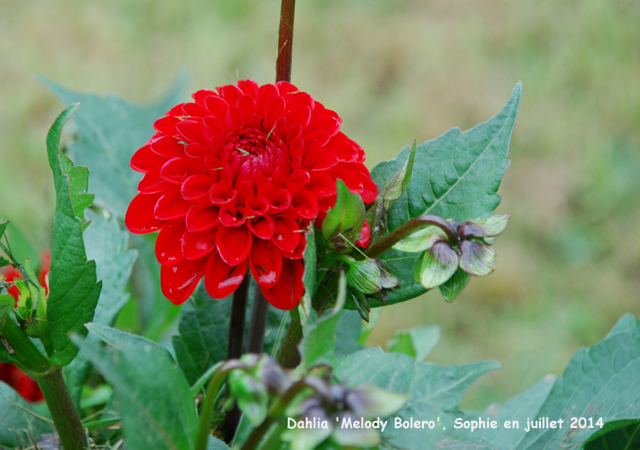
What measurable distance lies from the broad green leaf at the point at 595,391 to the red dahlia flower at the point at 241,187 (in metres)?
0.18

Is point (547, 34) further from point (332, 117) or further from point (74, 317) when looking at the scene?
point (74, 317)

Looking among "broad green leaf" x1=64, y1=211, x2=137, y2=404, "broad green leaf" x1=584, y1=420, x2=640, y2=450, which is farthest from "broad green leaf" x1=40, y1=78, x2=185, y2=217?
"broad green leaf" x1=584, y1=420, x2=640, y2=450

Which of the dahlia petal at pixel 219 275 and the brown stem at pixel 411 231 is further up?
the brown stem at pixel 411 231

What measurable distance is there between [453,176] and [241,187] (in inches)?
5.5

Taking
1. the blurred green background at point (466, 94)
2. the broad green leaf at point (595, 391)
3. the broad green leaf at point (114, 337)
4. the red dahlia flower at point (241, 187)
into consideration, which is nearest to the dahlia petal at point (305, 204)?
the red dahlia flower at point (241, 187)

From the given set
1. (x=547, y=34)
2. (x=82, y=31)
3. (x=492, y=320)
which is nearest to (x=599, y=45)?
(x=547, y=34)

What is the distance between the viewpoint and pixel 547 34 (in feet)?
5.52

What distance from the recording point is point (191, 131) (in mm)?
342

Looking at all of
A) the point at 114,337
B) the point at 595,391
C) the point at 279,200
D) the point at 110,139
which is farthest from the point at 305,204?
the point at 110,139

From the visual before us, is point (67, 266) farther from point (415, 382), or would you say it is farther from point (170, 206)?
point (415, 382)

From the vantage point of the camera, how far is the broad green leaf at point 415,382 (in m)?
0.29

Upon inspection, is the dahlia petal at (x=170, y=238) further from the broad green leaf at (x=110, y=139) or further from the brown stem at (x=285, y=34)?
the broad green leaf at (x=110, y=139)

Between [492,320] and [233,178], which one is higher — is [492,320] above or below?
above

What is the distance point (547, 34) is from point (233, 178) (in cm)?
157
